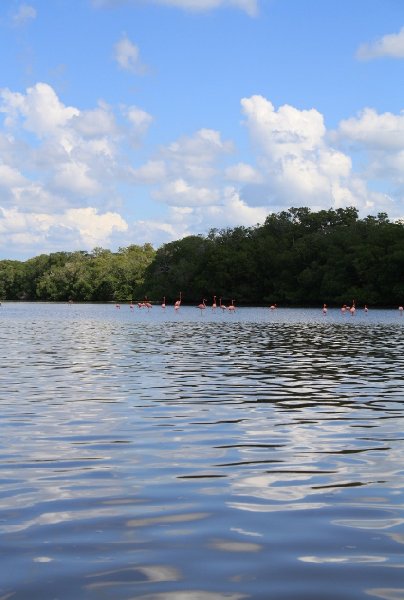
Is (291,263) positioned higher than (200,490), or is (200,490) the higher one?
(291,263)

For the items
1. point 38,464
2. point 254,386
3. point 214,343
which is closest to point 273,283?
point 214,343

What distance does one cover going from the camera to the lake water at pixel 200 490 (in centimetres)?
750

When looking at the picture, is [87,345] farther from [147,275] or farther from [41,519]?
[147,275]

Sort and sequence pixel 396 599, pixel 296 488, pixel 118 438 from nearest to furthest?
pixel 396 599, pixel 296 488, pixel 118 438

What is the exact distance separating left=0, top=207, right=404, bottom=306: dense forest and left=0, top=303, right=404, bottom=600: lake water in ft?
398

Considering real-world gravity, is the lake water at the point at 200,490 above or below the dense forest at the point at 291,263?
below

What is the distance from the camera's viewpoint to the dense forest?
470ft

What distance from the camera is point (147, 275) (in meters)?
188

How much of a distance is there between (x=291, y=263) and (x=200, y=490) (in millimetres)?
152016

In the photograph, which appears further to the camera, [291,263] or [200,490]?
[291,263]

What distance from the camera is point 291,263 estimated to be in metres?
162

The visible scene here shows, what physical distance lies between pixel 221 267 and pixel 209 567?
525ft

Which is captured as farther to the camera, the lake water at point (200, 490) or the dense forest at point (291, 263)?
the dense forest at point (291, 263)

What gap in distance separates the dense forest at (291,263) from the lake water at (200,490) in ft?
398
